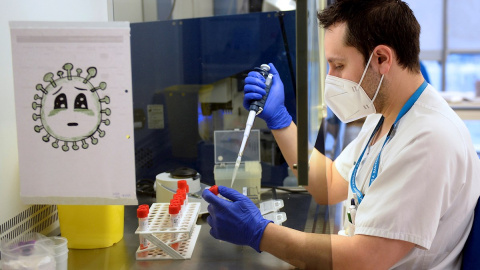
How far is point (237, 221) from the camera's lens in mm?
1186

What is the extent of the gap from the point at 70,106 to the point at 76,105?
0.05ft

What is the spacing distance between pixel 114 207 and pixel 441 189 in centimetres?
84

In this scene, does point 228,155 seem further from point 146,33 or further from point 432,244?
point 432,244

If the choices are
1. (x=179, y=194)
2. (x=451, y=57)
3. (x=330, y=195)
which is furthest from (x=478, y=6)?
(x=179, y=194)

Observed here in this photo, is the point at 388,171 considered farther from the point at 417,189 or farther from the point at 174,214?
the point at 174,214

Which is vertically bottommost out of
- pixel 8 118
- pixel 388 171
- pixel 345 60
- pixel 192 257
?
pixel 192 257

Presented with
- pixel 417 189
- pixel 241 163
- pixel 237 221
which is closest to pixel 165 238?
pixel 237 221

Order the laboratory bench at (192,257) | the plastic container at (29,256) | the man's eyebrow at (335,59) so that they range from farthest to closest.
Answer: the man's eyebrow at (335,59) < the laboratory bench at (192,257) < the plastic container at (29,256)

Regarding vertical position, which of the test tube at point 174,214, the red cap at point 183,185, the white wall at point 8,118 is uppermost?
the white wall at point 8,118

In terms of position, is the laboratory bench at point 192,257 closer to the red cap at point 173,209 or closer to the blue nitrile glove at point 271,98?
the red cap at point 173,209

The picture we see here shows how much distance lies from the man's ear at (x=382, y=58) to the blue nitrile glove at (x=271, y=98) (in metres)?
0.37

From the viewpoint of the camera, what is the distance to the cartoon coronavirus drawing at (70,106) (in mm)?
1134

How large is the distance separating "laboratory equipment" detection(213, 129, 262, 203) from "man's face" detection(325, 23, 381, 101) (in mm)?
503

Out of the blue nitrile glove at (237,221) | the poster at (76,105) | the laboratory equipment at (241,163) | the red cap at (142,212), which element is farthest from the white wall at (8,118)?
the laboratory equipment at (241,163)
